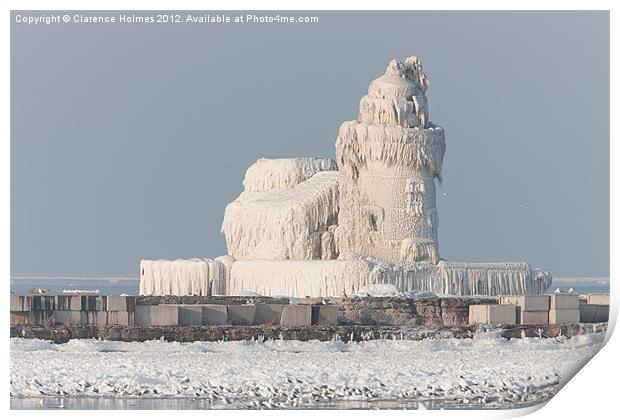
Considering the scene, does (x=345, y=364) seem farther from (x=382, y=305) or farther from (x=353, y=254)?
(x=353, y=254)

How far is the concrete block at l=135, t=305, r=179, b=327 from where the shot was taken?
34.2m

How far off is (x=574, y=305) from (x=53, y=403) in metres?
8.06

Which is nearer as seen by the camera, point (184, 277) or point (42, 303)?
point (42, 303)

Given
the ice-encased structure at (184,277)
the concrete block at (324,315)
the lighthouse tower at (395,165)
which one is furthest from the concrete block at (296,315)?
the ice-encased structure at (184,277)

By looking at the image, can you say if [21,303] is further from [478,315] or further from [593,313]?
[593,313]

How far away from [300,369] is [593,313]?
5556 millimetres

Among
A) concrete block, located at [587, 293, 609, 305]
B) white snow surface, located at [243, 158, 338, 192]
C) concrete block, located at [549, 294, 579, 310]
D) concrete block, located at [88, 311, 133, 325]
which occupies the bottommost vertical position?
concrete block, located at [88, 311, 133, 325]

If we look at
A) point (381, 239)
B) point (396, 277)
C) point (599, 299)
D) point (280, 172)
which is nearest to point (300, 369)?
point (599, 299)

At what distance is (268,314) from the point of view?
34.9 meters

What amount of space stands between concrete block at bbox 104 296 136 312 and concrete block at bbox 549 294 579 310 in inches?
228

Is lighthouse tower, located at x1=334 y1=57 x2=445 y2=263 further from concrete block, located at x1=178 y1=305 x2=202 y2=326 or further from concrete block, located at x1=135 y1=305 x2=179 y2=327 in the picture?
concrete block, located at x1=135 y1=305 x2=179 y2=327

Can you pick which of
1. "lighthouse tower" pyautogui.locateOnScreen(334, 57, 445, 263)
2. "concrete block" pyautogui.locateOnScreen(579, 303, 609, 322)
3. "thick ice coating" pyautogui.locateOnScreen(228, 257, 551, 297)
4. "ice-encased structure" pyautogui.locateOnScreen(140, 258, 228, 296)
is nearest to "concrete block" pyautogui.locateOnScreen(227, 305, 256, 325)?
"thick ice coating" pyautogui.locateOnScreen(228, 257, 551, 297)

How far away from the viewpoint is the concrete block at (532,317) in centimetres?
3444

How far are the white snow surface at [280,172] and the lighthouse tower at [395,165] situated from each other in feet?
11.6
